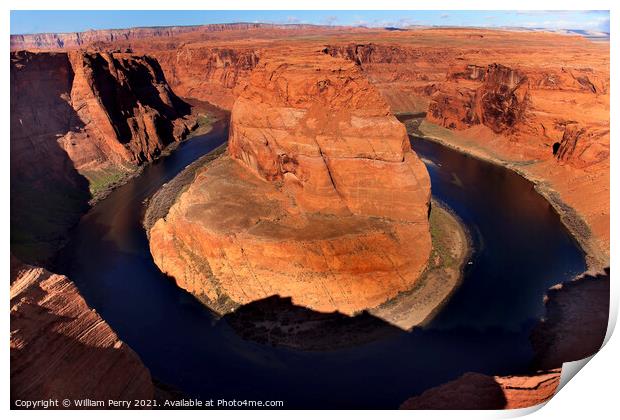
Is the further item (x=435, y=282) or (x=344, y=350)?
(x=435, y=282)

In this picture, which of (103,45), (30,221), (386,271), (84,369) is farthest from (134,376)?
(103,45)

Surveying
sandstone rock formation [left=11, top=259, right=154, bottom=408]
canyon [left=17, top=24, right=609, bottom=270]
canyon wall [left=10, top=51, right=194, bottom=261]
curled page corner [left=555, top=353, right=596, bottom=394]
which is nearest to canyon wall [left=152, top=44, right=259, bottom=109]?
canyon [left=17, top=24, right=609, bottom=270]

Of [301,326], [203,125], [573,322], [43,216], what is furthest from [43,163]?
[573,322]

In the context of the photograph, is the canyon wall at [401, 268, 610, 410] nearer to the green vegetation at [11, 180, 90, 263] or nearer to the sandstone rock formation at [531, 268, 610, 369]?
the sandstone rock formation at [531, 268, 610, 369]

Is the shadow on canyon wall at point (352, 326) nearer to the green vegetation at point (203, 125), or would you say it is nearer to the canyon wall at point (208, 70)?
the green vegetation at point (203, 125)

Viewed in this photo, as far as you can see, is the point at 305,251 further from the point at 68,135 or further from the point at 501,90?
the point at 501,90

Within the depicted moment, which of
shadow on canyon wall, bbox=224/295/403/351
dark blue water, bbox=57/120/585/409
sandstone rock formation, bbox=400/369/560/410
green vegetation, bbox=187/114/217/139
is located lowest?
dark blue water, bbox=57/120/585/409
